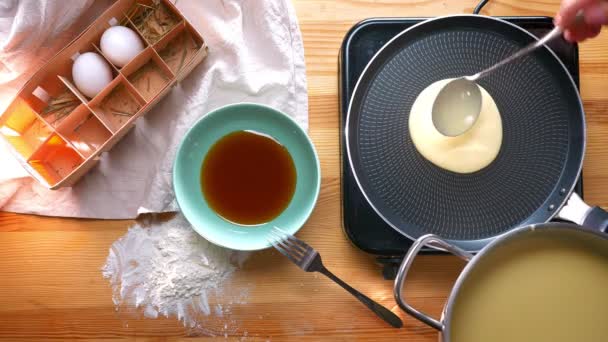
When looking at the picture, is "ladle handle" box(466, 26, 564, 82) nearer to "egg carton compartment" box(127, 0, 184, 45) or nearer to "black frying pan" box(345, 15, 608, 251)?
"black frying pan" box(345, 15, 608, 251)

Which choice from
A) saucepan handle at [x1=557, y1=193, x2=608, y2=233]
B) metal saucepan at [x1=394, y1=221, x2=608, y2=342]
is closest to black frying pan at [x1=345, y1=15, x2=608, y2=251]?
saucepan handle at [x1=557, y1=193, x2=608, y2=233]

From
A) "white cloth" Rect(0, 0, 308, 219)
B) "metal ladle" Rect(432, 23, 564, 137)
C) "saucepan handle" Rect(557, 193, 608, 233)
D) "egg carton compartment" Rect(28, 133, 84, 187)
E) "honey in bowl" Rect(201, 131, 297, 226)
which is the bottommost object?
"saucepan handle" Rect(557, 193, 608, 233)

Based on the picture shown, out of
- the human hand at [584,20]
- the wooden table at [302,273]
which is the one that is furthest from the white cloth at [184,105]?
the human hand at [584,20]

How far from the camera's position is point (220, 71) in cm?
83

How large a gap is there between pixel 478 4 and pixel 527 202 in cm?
33

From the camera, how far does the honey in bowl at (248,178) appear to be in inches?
32.3

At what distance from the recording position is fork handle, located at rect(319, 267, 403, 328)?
0.78 m

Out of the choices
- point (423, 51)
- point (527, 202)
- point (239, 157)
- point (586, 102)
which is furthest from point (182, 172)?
point (586, 102)

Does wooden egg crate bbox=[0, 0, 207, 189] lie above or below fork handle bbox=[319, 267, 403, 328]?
above

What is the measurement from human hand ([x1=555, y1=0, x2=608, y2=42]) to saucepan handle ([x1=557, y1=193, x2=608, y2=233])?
23 cm

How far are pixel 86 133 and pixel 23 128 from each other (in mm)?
94

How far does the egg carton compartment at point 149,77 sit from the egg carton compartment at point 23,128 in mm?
148

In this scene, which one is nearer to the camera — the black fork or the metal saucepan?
the metal saucepan

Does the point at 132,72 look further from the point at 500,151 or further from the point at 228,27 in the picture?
the point at 500,151
